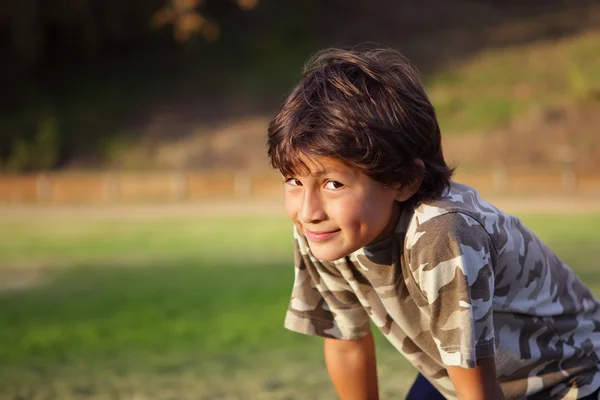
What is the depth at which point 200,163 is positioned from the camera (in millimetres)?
17969

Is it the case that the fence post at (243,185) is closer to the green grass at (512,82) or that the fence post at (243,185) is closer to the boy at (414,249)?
the green grass at (512,82)

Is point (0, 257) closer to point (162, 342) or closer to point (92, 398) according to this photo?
point (162, 342)

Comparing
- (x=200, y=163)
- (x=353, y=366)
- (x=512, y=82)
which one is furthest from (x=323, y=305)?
(x=512, y=82)

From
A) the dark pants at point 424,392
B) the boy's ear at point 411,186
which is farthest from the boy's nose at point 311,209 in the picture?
the dark pants at point 424,392

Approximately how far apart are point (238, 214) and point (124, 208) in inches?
86.3

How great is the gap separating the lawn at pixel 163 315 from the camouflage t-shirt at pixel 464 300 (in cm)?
139

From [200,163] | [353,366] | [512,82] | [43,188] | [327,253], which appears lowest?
[353,366]

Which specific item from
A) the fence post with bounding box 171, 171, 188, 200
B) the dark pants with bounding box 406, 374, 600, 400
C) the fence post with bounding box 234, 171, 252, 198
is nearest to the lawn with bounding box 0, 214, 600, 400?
the dark pants with bounding box 406, 374, 600, 400

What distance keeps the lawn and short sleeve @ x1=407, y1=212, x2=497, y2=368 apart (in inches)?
68.1

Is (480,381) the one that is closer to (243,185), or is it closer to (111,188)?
(243,185)

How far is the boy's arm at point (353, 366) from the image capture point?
2.34 m

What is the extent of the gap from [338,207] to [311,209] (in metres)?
0.06

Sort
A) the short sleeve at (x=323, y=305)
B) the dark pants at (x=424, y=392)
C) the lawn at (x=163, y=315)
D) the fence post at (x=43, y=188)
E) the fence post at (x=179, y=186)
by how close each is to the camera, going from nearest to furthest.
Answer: the short sleeve at (x=323, y=305) → the dark pants at (x=424, y=392) → the lawn at (x=163, y=315) → the fence post at (x=43, y=188) → the fence post at (x=179, y=186)

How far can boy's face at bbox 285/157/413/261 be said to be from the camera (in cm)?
189
